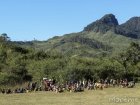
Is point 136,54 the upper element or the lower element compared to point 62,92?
upper

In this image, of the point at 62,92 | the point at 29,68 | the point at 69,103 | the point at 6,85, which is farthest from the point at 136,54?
the point at 69,103

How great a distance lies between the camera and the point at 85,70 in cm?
7006

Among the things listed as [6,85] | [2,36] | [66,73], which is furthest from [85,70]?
[2,36]

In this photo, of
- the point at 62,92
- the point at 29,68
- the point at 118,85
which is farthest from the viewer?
the point at 29,68

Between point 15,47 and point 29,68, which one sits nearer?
point 29,68

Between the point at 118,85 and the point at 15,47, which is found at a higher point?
the point at 15,47

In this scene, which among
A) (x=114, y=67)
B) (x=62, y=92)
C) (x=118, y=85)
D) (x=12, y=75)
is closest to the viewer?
(x=62, y=92)

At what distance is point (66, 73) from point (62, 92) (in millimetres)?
17960

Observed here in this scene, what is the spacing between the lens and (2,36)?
93.2 metres

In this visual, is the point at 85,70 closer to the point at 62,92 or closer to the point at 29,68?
the point at 29,68

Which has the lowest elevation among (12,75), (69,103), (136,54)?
(69,103)

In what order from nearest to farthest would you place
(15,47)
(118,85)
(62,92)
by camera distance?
(62,92) < (118,85) < (15,47)

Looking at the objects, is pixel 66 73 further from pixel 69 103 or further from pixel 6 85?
pixel 69 103

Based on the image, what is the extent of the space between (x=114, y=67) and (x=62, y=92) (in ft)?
94.9
